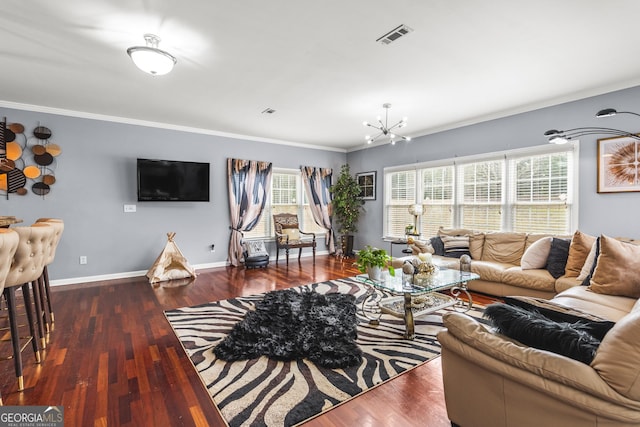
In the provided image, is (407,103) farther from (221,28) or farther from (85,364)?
(85,364)

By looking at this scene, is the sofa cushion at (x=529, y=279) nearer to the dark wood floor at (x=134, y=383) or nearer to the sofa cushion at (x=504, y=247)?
the sofa cushion at (x=504, y=247)

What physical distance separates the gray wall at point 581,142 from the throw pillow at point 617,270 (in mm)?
1217

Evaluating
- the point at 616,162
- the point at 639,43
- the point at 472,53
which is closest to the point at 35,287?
the point at 472,53

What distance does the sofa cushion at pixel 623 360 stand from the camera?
3.33ft

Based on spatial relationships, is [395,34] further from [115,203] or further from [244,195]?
[115,203]

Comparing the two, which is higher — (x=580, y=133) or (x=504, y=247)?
(x=580, y=133)

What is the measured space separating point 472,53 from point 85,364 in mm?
4334

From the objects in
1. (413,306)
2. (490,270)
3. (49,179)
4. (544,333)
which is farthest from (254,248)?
(544,333)

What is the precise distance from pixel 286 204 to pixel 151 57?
14.9 feet

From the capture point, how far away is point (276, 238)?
614 cm

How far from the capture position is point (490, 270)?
3.85 metres

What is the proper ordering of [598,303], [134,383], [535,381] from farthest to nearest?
[598,303]
[134,383]
[535,381]

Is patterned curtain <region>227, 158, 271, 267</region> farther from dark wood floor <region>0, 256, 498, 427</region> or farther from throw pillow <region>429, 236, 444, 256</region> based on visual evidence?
throw pillow <region>429, 236, 444, 256</region>

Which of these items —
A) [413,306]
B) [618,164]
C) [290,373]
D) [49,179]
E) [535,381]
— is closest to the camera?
[535,381]
